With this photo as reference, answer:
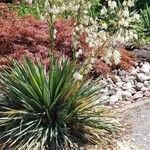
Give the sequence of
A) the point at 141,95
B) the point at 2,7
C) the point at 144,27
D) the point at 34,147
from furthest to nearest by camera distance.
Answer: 1. the point at 144,27
2. the point at 2,7
3. the point at 141,95
4. the point at 34,147

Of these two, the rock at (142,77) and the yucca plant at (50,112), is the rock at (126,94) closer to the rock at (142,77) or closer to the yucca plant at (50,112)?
the rock at (142,77)

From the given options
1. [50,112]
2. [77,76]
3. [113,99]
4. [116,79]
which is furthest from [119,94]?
[77,76]

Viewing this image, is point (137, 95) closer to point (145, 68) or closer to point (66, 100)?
point (145, 68)

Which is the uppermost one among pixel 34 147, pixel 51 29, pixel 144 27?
pixel 144 27

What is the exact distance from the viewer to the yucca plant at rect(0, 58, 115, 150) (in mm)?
6445

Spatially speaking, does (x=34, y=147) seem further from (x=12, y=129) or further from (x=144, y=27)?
(x=144, y=27)

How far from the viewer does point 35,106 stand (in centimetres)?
659

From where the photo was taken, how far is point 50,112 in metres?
6.59

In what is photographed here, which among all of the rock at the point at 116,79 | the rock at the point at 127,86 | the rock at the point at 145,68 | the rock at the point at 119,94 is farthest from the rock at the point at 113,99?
the rock at the point at 145,68

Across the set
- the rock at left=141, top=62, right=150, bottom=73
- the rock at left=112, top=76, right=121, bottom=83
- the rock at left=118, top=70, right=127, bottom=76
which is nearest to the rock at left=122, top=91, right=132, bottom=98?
the rock at left=112, top=76, right=121, bottom=83

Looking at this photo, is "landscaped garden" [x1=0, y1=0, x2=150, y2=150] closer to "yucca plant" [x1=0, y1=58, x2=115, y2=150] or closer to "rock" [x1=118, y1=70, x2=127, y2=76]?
"yucca plant" [x1=0, y1=58, x2=115, y2=150]

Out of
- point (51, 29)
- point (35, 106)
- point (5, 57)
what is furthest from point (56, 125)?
point (5, 57)

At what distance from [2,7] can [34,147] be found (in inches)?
175

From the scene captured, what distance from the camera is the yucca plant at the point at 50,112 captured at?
6445 millimetres
